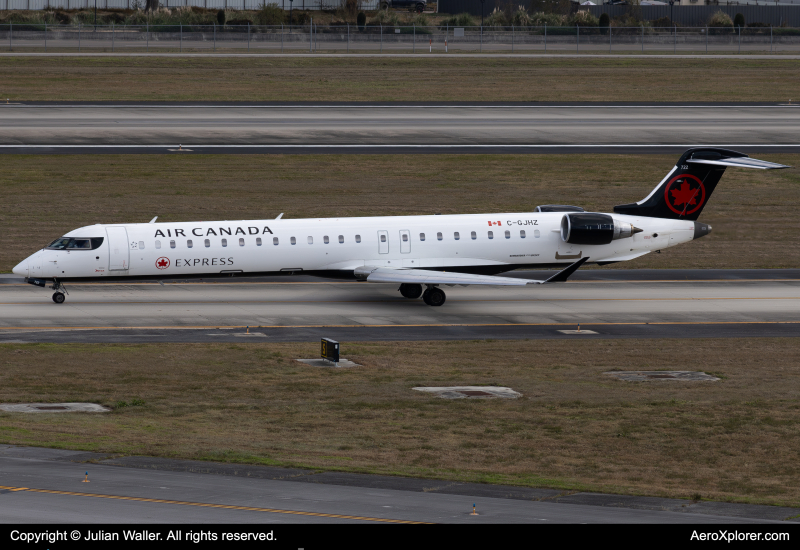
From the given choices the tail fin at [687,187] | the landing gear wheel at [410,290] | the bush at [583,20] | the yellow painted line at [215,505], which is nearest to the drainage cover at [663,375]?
the landing gear wheel at [410,290]

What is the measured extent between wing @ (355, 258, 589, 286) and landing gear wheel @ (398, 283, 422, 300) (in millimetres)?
1495

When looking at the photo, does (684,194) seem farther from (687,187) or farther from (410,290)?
(410,290)

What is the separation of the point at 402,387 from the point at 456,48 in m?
98.9

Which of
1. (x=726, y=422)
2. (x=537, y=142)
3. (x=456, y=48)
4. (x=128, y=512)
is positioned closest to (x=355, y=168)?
(x=537, y=142)

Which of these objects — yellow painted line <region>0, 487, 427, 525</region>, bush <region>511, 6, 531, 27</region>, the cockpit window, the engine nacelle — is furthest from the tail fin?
bush <region>511, 6, 531, 27</region>

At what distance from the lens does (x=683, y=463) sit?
26375 mm

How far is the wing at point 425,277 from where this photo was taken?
4297cm

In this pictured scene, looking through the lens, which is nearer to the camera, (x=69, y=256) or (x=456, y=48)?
(x=69, y=256)

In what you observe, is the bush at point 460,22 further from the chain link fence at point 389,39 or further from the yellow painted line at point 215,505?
the yellow painted line at point 215,505

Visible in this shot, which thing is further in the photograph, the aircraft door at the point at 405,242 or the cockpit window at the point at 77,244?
the aircraft door at the point at 405,242

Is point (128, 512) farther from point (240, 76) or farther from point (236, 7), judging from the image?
point (236, 7)

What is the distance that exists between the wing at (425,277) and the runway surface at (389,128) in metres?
31.4

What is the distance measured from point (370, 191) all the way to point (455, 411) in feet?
119

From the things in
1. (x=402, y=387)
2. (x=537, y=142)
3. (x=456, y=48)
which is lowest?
(x=402, y=387)
